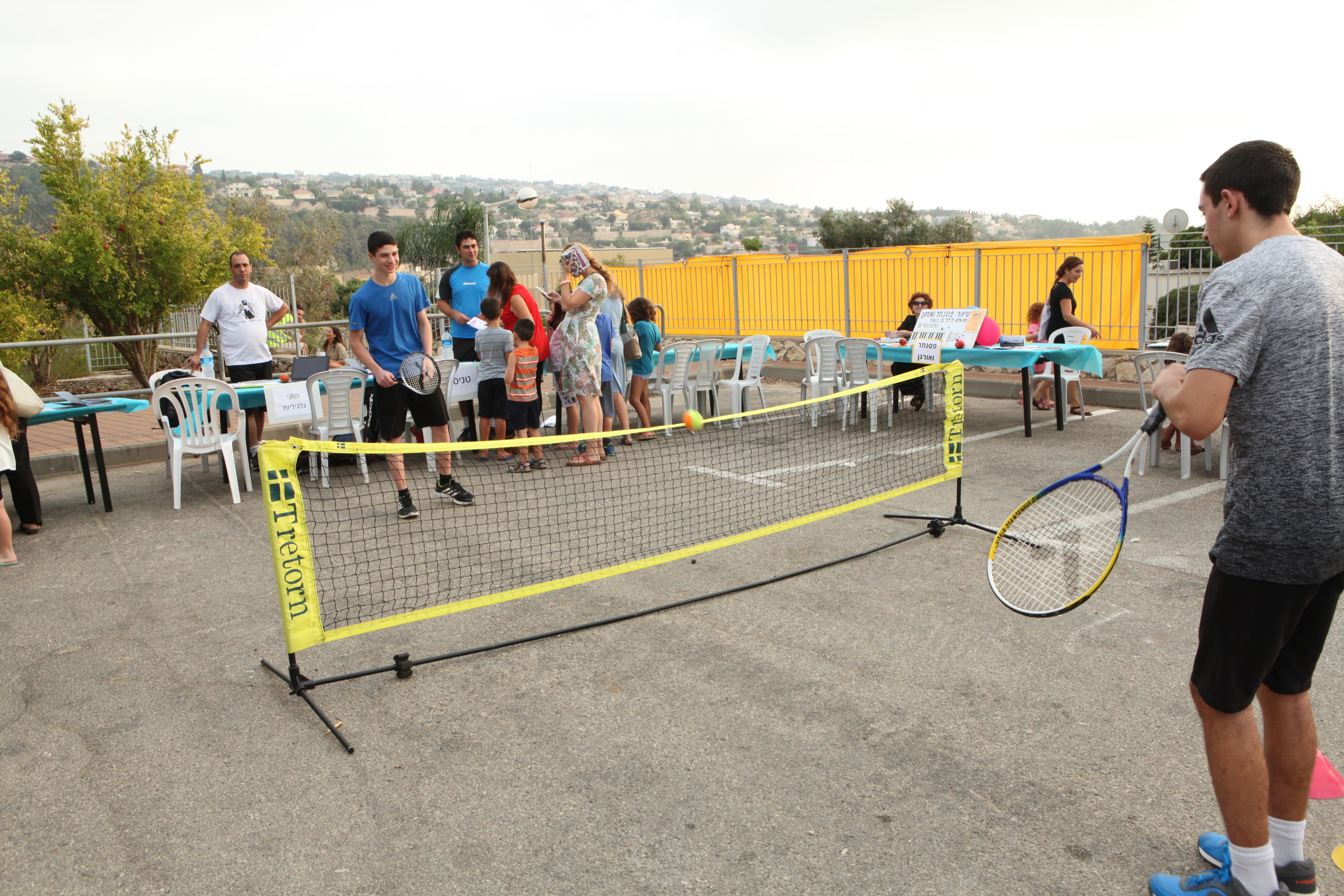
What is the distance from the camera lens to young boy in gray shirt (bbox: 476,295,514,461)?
27.8ft

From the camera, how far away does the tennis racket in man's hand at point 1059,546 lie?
336 centimetres

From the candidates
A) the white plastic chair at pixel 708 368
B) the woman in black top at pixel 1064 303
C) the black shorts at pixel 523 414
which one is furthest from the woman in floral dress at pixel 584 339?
the woman in black top at pixel 1064 303

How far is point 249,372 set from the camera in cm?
888

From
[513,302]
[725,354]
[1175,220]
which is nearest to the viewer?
[513,302]

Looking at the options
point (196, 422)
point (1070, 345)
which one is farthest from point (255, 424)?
point (1070, 345)

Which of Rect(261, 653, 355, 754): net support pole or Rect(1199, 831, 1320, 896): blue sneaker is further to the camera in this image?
Rect(261, 653, 355, 754): net support pole

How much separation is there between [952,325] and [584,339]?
4.21 meters

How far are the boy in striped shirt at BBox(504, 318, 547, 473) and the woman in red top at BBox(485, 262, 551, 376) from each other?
16cm

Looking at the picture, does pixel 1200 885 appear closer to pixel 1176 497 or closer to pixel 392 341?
pixel 1176 497

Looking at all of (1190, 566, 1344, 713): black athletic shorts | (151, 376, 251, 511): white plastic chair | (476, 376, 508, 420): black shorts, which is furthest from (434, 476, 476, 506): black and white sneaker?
(1190, 566, 1344, 713): black athletic shorts

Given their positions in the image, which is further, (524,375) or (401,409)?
(524,375)

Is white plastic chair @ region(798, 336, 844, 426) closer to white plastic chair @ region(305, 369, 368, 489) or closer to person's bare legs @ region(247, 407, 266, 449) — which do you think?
white plastic chair @ region(305, 369, 368, 489)

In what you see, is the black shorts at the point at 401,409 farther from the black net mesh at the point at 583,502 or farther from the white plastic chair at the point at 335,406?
the white plastic chair at the point at 335,406

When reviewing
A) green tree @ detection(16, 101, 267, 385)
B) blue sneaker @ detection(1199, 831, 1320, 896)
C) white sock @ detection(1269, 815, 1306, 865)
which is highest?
green tree @ detection(16, 101, 267, 385)
